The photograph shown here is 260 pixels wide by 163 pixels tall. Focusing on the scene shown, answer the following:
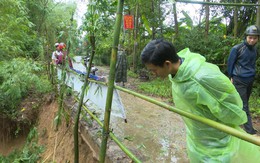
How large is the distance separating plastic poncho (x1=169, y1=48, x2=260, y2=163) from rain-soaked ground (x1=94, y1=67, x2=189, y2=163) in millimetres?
1068

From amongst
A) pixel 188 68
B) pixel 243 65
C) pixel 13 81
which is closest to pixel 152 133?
pixel 243 65

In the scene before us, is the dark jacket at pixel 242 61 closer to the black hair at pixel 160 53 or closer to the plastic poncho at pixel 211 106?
the plastic poncho at pixel 211 106

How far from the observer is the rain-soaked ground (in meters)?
3.26

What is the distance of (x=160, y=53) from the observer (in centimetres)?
142

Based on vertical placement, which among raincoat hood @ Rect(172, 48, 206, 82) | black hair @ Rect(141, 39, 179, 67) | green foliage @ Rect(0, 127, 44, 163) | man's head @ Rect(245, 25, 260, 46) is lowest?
green foliage @ Rect(0, 127, 44, 163)

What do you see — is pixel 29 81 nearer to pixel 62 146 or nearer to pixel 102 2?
pixel 62 146

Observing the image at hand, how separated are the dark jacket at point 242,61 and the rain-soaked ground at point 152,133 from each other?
134cm

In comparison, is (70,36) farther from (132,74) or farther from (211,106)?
(132,74)

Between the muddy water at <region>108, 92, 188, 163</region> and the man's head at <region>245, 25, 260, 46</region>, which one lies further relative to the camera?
the muddy water at <region>108, 92, 188, 163</region>

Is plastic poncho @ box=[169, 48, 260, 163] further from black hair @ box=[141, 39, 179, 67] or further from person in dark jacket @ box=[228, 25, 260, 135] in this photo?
person in dark jacket @ box=[228, 25, 260, 135]

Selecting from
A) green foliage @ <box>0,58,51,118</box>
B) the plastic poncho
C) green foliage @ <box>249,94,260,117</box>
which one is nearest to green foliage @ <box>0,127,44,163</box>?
green foliage @ <box>0,58,51,118</box>

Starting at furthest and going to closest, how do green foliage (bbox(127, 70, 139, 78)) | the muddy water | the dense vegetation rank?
green foliage (bbox(127, 70, 139, 78)), the muddy water, the dense vegetation

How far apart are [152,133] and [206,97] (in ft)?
9.68

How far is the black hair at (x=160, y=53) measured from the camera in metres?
1.42
